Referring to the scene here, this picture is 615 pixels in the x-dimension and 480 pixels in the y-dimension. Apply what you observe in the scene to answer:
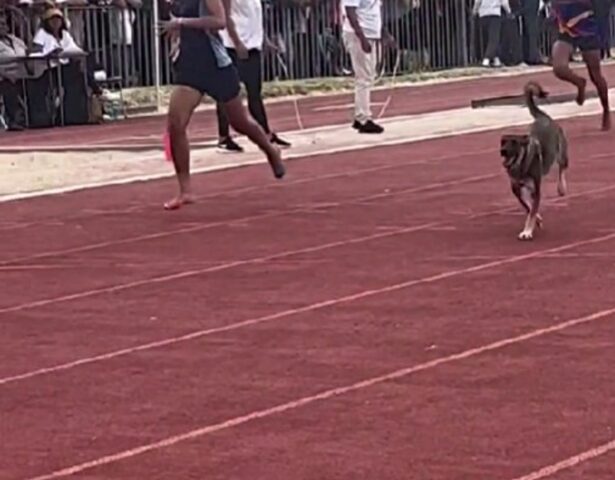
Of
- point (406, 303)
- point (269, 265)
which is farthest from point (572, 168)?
point (406, 303)

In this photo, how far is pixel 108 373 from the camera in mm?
8539

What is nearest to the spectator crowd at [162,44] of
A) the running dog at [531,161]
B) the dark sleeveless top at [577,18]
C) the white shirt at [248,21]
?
the dark sleeveless top at [577,18]

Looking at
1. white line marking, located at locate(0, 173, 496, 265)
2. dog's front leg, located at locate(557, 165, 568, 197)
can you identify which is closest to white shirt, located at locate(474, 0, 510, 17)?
white line marking, located at locate(0, 173, 496, 265)

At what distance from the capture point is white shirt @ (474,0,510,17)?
36.2m

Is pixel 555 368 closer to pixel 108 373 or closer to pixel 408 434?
pixel 408 434

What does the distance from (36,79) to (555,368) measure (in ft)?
58.0

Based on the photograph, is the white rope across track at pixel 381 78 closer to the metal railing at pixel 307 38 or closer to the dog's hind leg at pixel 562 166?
the metal railing at pixel 307 38

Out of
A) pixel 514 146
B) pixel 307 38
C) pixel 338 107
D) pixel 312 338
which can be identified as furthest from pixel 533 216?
pixel 307 38

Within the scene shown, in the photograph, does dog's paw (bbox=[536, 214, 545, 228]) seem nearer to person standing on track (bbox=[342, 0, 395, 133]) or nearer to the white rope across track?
person standing on track (bbox=[342, 0, 395, 133])

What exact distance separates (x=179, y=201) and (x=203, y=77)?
915 millimetres

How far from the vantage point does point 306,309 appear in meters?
9.85

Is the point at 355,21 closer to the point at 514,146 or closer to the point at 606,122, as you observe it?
the point at 606,122

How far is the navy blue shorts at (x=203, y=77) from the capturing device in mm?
14227

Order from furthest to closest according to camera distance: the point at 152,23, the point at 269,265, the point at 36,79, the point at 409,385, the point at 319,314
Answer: the point at 152,23
the point at 36,79
the point at 269,265
the point at 319,314
the point at 409,385
